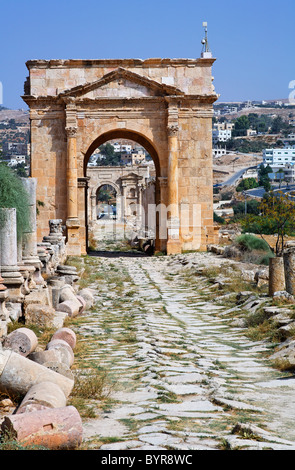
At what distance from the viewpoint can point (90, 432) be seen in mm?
5027

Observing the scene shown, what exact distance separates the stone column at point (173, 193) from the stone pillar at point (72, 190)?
286cm

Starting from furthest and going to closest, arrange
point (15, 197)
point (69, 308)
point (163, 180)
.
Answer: point (163, 180), point (15, 197), point (69, 308)

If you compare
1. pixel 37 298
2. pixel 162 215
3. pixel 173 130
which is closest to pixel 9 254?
pixel 37 298

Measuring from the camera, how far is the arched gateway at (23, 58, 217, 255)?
21.7m

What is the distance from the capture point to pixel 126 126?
22.0 metres

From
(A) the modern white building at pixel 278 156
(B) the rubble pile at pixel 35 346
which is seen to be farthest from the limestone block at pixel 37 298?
(A) the modern white building at pixel 278 156

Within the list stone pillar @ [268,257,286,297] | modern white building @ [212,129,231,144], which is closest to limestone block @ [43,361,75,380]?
stone pillar @ [268,257,286,297]

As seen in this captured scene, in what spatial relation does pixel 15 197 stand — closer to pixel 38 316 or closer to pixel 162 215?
pixel 38 316

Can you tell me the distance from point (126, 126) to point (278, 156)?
114 metres

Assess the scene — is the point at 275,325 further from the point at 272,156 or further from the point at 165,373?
the point at 272,156

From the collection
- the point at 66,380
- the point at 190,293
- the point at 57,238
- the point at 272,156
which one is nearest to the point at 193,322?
the point at 190,293

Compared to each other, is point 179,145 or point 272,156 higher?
point 272,156

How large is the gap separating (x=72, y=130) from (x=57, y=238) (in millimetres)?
5104

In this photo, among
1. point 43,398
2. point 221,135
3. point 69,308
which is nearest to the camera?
point 43,398
